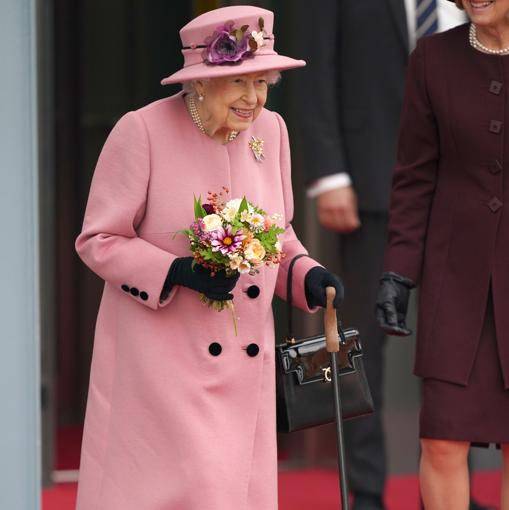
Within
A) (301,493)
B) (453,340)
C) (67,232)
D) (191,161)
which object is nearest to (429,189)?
(453,340)

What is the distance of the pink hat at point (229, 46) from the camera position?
13.8 feet

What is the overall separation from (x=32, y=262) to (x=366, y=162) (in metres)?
1.60

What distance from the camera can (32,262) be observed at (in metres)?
4.84

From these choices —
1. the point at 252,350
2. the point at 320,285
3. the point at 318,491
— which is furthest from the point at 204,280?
the point at 318,491

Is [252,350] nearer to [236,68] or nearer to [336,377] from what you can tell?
[336,377]

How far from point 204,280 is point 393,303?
2.93ft

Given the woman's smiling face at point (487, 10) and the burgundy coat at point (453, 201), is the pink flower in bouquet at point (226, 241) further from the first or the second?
the woman's smiling face at point (487, 10)

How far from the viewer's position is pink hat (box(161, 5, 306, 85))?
4.21 meters

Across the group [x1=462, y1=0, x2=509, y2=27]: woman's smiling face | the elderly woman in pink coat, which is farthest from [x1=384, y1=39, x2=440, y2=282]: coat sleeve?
the elderly woman in pink coat

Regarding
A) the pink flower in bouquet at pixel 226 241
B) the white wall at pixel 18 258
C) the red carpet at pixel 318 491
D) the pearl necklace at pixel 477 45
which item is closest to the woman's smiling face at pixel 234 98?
the pink flower in bouquet at pixel 226 241

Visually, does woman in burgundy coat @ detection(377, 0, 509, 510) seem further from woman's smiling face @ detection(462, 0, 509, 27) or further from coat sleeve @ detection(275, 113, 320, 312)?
coat sleeve @ detection(275, 113, 320, 312)

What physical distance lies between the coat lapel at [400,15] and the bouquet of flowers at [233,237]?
1913mm

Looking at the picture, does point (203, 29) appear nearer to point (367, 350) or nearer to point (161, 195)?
point (161, 195)

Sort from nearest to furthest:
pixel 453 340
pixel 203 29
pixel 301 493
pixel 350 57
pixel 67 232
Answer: pixel 203 29, pixel 453 340, pixel 350 57, pixel 301 493, pixel 67 232
